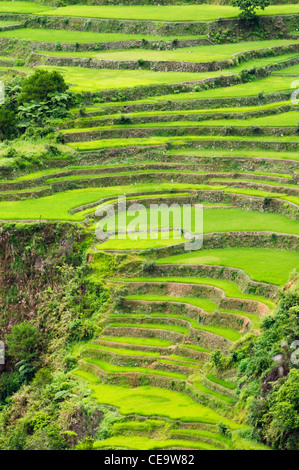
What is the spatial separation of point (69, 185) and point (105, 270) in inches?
457

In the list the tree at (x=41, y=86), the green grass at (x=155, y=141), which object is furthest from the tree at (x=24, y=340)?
the tree at (x=41, y=86)

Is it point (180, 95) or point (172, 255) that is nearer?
point (172, 255)

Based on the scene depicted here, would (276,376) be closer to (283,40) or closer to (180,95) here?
(180,95)

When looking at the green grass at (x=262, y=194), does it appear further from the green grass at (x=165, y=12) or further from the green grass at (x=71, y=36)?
the green grass at (x=165, y=12)

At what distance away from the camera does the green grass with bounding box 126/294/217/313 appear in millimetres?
48763

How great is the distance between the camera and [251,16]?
8819 centimetres

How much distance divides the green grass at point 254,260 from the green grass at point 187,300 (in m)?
2.33

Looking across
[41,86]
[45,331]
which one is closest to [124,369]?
[45,331]

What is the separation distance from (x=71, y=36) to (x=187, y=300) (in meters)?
45.9

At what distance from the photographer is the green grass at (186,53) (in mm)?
80812

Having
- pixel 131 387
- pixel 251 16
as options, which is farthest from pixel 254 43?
pixel 131 387

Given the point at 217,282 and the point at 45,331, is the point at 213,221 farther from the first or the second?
the point at 45,331

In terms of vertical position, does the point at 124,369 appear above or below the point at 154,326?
below

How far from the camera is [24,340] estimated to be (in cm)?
5331
